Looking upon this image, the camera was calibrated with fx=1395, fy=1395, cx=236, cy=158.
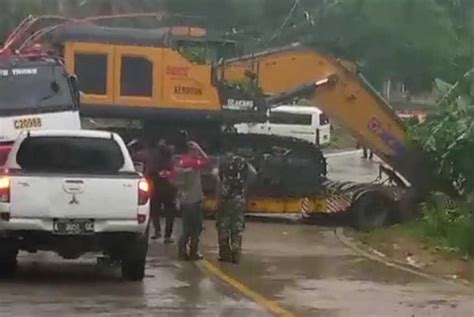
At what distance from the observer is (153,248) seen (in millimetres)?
20406

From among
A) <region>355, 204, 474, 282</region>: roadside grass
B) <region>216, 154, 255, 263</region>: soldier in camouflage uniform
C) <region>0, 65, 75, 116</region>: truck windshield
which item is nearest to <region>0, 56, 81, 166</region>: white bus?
<region>0, 65, 75, 116</region>: truck windshield

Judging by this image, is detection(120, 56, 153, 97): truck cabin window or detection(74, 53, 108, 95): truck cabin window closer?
detection(74, 53, 108, 95): truck cabin window

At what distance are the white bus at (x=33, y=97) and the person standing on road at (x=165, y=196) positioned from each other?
1750mm

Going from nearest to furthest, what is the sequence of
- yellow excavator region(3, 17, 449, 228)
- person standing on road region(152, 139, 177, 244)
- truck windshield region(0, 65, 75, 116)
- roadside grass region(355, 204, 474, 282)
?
roadside grass region(355, 204, 474, 282)
truck windshield region(0, 65, 75, 116)
person standing on road region(152, 139, 177, 244)
yellow excavator region(3, 17, 449, 228)

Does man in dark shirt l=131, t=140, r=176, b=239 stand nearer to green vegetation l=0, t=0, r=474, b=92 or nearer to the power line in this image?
green vegetation l=0, t=0, r=474, b=92

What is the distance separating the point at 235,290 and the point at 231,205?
2.81 m

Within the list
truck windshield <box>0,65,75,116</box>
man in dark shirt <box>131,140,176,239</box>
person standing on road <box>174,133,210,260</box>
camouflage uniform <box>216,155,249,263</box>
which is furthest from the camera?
man in dark shirt <box>131,140,176,239</box>

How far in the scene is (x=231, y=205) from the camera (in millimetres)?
18062

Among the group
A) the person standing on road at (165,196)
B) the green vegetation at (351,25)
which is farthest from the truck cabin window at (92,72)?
the person standing on road at (165,196)

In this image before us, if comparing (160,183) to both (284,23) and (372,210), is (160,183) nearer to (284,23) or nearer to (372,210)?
(372,210)

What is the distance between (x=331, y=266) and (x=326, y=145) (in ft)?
129

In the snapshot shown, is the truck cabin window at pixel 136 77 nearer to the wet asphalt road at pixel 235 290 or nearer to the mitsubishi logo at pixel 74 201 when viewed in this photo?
the wet asphalt road at pixel 235 290

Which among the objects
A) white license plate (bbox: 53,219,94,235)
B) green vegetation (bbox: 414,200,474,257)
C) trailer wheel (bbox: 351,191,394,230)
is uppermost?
white license plate (bbox: 53,219,94,235)

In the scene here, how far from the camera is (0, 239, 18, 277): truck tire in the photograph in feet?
51.0
